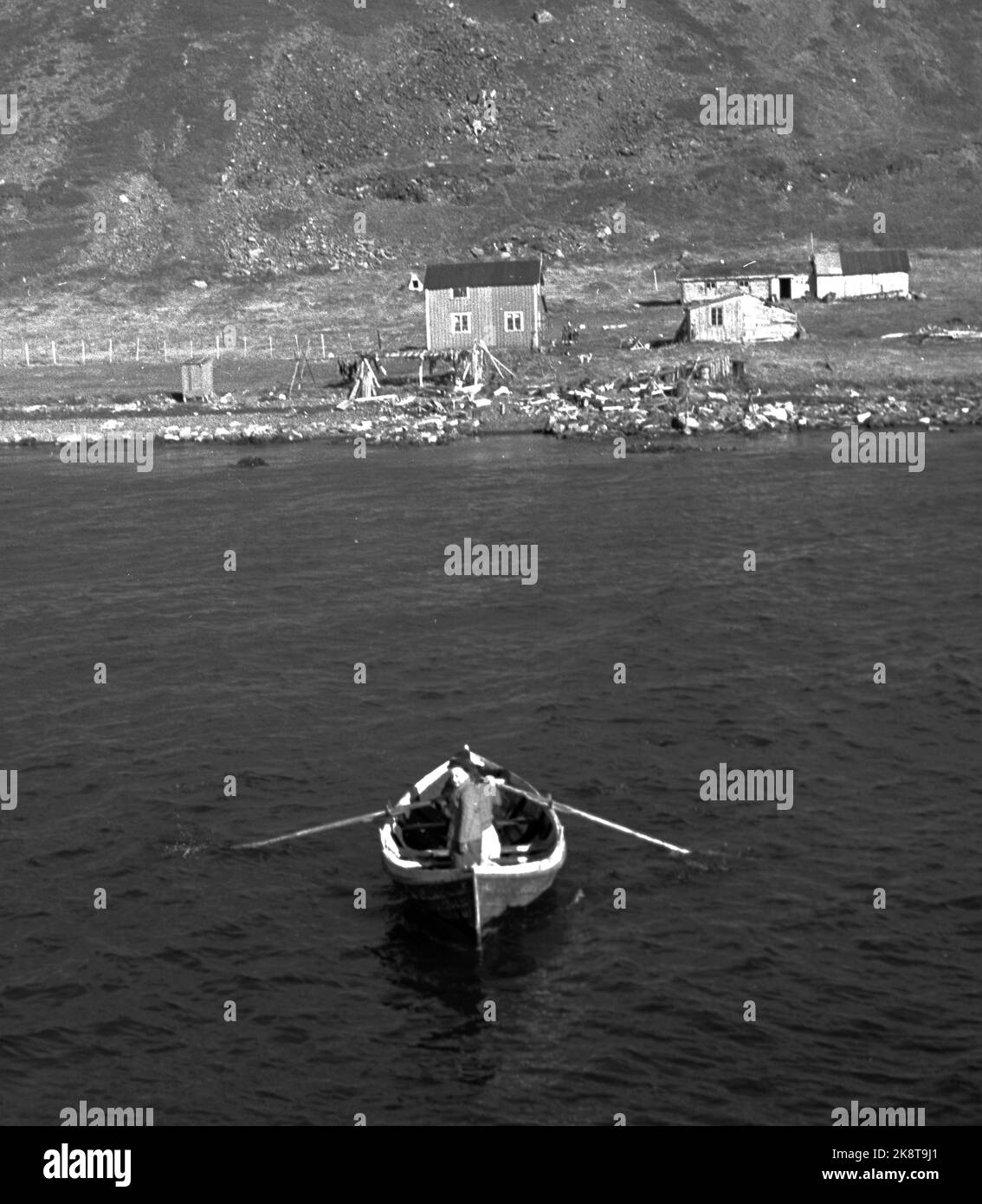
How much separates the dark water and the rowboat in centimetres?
53

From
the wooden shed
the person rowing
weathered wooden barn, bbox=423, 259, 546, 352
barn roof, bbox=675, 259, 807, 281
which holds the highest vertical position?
barn roof, bbox=675, 259, 807, 281

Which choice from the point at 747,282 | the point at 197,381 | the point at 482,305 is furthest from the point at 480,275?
the point at 747,282

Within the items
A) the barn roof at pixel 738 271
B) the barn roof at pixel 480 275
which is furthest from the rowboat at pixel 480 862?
the barn roof at pixel 738 271

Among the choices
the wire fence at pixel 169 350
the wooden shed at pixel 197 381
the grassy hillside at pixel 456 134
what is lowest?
the wooden shed at pixel 197 381

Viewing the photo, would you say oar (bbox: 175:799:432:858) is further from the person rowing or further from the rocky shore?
the rocky shore

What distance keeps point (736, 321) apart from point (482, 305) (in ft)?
38.0

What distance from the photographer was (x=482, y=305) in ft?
243

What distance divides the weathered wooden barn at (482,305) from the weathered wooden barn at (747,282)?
9.27 meters

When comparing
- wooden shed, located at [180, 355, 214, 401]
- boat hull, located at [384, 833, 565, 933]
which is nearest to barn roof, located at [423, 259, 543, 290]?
wooden shed, located at [180, 355, 214, 401]

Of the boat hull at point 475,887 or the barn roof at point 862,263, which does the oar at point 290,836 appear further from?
the barn roof at point 862,263

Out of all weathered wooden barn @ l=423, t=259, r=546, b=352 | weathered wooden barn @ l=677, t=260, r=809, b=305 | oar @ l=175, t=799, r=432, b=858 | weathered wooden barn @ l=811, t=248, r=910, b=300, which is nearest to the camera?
oar @ l=175, t=799, r=432, b=858

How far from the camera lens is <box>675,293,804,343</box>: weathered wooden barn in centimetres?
6962

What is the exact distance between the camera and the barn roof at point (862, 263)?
8369 cm
